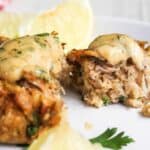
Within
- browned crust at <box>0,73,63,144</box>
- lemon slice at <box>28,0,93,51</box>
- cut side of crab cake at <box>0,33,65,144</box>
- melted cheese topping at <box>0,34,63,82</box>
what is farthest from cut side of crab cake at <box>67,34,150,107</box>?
lemon slice at <box>28,0,93,51</box>

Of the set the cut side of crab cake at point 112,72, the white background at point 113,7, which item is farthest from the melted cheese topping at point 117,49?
the white background at point 113,7

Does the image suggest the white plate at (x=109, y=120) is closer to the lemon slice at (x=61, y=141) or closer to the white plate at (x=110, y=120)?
the white plate at (x=110, y=120)

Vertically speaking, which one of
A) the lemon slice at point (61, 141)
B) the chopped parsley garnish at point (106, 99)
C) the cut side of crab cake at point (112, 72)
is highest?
the cut side of crab cake at point (112, 72)

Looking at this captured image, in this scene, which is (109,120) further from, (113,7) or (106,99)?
(113,7)

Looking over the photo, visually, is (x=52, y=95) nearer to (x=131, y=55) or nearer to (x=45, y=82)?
(x=45, y=82)

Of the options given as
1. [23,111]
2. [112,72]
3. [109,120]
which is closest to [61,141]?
[23,111]

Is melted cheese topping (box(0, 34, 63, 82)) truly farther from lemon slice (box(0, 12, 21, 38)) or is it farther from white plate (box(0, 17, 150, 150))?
lemon slice (box(0, 12, 21, 38))

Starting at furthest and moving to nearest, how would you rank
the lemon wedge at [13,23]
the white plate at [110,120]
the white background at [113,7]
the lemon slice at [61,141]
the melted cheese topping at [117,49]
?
the white background at [113,7]
the lemon wedge at [13,23]
the melted cheese topping at [117,49]
the white plate at [110,120]
the lemon slice at [61,141]
